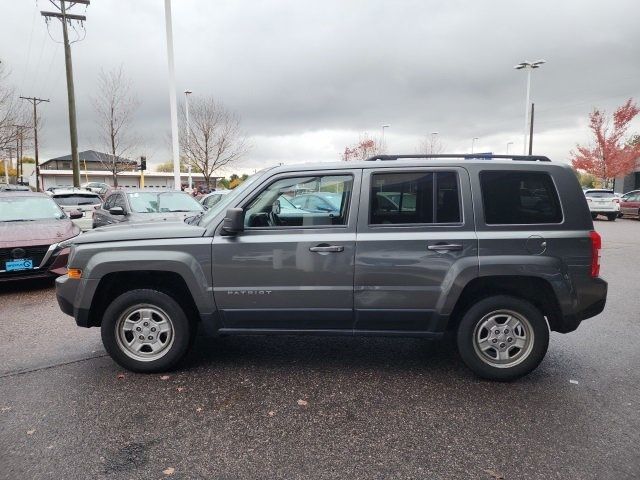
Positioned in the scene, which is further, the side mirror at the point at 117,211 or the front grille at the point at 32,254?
the side mirror at the point at 117,211

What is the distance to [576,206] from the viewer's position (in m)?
3.84

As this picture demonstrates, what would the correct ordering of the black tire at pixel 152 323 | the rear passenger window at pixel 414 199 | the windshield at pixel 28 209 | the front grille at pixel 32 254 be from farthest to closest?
1. the windshield at pixel 28 209
2. the front grille at pixel 32 254
3. the black tire at pixel 152 323
4. the rear passenger window at pixel 414 199

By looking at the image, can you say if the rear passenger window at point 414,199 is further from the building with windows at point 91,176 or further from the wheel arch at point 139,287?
the building with windows at point 91,176

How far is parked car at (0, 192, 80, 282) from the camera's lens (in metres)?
7.01

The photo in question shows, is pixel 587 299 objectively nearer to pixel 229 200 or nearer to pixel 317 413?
pixel 317 413

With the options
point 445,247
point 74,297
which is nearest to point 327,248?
point 445,247

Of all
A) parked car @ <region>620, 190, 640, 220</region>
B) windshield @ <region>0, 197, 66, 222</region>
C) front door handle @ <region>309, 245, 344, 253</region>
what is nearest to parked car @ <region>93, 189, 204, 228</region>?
windshield @ <region>0, 197, 66, 222</region>

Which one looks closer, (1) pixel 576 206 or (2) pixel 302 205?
(1) pixel 576 206

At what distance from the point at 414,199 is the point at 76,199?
1336cm

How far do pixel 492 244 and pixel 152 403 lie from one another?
3027 millimetres

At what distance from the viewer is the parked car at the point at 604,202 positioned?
22.5 meters

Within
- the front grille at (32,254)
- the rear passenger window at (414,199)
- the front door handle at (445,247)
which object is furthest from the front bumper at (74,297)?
the front grille at (32,254)

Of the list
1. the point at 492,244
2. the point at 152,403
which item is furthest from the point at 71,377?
the point at 492,244

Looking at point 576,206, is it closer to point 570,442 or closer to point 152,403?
point 570,442
